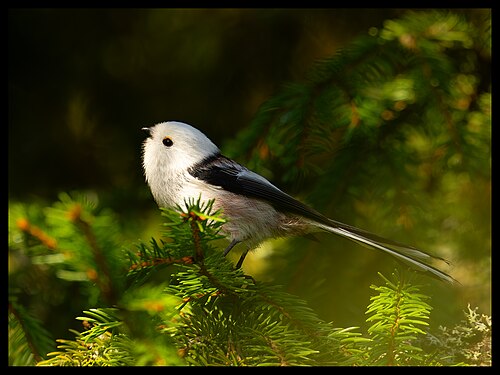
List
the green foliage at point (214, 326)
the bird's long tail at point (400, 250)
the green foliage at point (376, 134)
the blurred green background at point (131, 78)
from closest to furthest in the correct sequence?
the green foliage at point (214, 326)
the bird's long tail at point (400, 250)
the green foliage at point (376, 134)
the blurred green background at point (131, 78)

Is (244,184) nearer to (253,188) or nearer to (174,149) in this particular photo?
(253,188)

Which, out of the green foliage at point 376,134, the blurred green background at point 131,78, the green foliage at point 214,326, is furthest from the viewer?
the blurred green background at point 131,78

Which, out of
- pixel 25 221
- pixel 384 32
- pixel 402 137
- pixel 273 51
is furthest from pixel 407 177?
pixel 25 221

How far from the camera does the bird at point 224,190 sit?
198 centimetres

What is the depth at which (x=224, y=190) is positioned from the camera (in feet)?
6.57

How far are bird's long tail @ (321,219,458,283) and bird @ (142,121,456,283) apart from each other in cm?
6

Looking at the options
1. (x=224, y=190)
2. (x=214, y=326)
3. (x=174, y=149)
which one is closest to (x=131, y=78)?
(x=174, y=149)

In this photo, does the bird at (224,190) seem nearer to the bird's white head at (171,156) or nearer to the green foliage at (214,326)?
the bird's white head at (171,156)

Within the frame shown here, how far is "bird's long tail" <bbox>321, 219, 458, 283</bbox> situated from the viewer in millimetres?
1626

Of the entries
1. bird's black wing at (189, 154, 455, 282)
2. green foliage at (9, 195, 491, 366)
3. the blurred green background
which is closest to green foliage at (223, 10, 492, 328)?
bird's black wing at (189, 154, 455, 282)

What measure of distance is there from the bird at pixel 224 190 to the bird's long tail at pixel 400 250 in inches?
2.3

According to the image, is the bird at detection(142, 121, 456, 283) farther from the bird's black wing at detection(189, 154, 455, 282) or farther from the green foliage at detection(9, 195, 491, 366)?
the green foliage at detection(9, 195, 491, 366)

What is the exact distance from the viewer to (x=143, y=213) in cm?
288

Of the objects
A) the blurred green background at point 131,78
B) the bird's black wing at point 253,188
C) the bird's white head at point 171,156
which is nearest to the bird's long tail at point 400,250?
the bird's black wing at point 253,188
